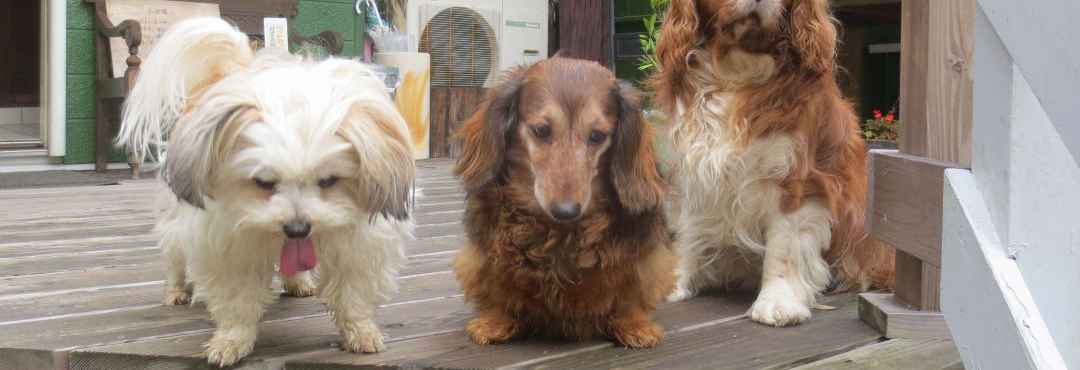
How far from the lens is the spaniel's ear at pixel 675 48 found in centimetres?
324

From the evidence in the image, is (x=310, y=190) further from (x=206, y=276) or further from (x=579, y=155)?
(x=579, y=155)

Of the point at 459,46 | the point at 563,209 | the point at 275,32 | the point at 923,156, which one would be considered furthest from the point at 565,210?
the point at 459,46

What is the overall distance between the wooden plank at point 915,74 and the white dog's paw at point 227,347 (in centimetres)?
180

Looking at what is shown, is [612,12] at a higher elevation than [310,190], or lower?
higher

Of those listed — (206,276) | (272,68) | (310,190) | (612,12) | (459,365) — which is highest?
(612,12)

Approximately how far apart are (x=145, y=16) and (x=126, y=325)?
4.98 m

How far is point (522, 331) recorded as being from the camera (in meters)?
2.85

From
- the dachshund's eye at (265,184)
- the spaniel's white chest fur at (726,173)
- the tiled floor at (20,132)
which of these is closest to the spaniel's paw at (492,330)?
the dachshund's eye at (265,184)

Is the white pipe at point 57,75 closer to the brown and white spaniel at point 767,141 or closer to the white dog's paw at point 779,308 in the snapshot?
the brown and white spaniel at point 767,141

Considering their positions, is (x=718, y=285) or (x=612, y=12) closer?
(x=718, y=285)

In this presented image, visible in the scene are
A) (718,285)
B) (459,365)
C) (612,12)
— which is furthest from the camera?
(612,12)

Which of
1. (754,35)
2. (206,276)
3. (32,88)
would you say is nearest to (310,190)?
(206,276)

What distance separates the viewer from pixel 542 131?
251cm

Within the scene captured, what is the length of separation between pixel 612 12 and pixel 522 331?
23.3ft
